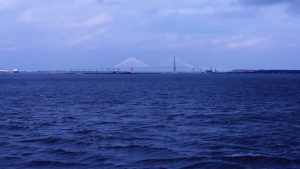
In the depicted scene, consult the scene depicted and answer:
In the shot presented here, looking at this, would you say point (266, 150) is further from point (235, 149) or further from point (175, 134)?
point (175, 134)

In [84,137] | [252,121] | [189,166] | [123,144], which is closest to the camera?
[189,166]

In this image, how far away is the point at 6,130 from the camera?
24.9 m

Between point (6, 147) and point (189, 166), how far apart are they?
8.53 metres

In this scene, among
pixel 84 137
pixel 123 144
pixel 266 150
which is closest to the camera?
pixel 266 150

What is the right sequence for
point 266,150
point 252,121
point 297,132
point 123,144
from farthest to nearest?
point 252,121 → point 297,132 → point 123,144 → point 266,150

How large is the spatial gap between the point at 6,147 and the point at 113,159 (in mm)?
5512

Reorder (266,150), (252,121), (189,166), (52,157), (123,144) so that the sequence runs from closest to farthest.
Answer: (189,166)
(52,157)
(266,150)
(123,144)
(252,121)

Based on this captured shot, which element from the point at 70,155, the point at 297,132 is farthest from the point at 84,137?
the point at 297,132

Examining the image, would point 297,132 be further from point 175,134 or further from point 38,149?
point 38,149

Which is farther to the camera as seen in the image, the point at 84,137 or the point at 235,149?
the point at 84,137

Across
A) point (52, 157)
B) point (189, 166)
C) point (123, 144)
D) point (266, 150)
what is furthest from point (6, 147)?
point (266, 150)

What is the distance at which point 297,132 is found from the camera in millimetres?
23844

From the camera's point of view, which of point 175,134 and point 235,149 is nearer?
point 235,149

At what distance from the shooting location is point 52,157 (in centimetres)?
1769
